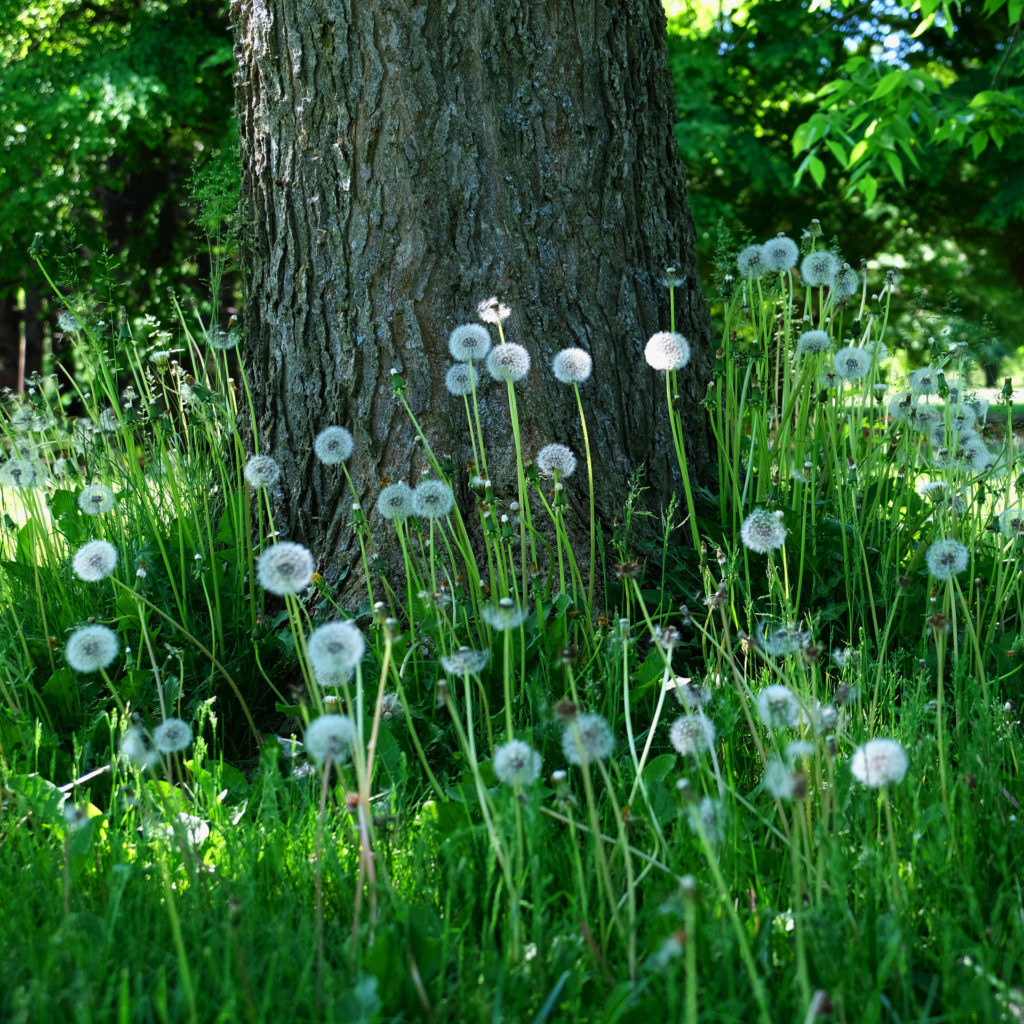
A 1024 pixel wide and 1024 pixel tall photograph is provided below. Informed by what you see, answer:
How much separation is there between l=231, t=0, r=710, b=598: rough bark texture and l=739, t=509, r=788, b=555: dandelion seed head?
31.1 inches

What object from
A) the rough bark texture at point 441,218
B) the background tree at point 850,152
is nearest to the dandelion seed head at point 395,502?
the rough bark texture at point 441,218

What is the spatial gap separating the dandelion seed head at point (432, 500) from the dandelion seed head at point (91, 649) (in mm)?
678

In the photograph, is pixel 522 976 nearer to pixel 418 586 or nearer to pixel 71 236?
pixel 418 586

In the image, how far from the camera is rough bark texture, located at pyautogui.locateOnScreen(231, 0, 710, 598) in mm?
2754

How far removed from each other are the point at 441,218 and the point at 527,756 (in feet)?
5.67

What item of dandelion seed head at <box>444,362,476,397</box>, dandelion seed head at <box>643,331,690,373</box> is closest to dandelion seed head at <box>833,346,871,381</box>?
dandelion seed head at <box>643,331,690,373</box>

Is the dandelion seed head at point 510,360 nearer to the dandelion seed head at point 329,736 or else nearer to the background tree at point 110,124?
the dandelion seed head at point 329,736

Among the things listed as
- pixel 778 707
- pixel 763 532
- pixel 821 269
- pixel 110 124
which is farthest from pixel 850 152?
pixel 778 707

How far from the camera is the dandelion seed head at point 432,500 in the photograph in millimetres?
2127

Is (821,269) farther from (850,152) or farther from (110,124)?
(110,124)

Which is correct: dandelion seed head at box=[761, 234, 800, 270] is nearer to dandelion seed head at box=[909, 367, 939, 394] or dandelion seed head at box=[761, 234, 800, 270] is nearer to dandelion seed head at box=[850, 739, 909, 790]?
dandelion seed head at box=[909, 367, 939, 394]

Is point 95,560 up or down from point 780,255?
down

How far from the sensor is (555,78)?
2814 millimetres

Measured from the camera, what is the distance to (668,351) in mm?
2434
